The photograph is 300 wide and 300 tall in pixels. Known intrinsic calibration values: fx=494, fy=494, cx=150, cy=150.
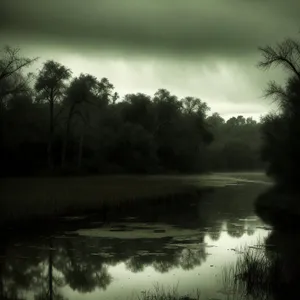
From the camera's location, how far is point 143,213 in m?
29.9

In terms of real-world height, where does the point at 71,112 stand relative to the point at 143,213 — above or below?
above

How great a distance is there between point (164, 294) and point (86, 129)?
58.2 m

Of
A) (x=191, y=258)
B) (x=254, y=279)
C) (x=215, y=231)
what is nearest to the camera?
(x=254, y=279)

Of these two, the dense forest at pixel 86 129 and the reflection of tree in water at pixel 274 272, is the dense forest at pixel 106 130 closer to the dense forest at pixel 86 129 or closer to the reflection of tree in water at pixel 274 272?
the dense forest at pixel 86 129

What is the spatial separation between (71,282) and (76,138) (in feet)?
181

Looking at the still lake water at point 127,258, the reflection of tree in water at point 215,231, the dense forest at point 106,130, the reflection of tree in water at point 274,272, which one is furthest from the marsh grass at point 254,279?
the dense forest at point 106,130

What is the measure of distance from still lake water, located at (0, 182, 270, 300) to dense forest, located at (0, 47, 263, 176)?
2515 centimetres

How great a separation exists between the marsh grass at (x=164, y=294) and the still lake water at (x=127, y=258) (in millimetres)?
183

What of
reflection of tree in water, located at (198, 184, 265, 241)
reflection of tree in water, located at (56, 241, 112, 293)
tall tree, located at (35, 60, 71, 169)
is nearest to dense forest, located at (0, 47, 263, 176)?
tall tree, located at (35, 60, 71, 169)

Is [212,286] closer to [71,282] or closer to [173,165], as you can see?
[71,282]

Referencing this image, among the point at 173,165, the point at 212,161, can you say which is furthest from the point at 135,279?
the point at 212,161

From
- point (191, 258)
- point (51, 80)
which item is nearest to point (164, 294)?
point (191, 258)

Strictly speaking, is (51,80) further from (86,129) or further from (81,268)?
(81,268)

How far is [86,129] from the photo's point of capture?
6831 centimetres
